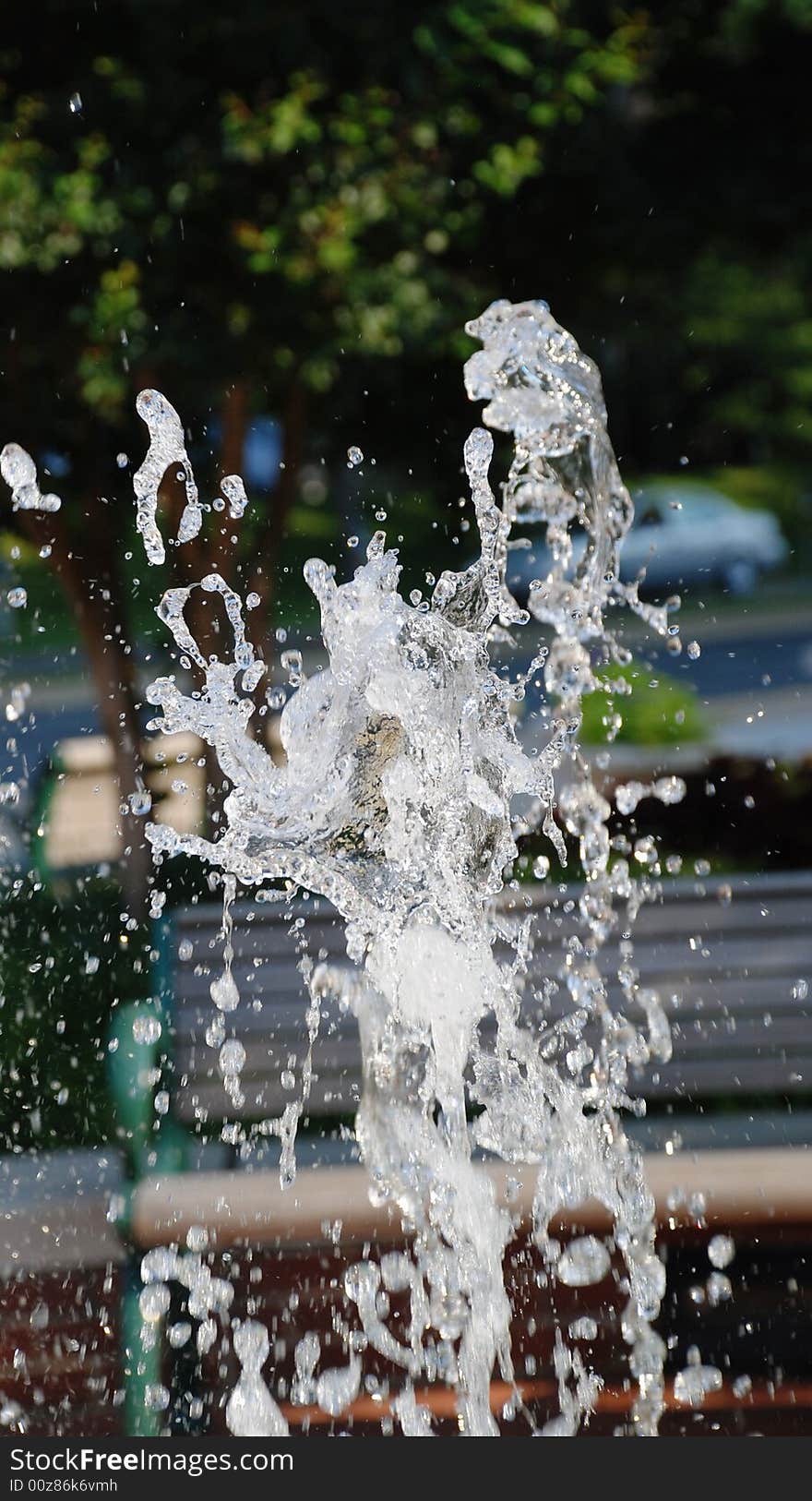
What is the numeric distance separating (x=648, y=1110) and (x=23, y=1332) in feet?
4.37

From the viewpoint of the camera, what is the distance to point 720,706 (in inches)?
286

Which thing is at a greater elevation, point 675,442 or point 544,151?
point 675,442

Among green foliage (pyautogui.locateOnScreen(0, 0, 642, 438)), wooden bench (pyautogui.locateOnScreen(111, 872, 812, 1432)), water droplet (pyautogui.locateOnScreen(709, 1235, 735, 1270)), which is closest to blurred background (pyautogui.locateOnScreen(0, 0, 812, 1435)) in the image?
green foliage (pyautogui.locateOnScreen(0, 0, 642, 438))

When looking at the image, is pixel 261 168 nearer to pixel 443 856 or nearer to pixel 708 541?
pixel 443 856

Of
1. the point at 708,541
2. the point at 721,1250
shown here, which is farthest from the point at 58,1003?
the point at 708,541

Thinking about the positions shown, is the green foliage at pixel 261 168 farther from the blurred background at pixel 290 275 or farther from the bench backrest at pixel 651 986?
the bench backrest at pixel 651 986

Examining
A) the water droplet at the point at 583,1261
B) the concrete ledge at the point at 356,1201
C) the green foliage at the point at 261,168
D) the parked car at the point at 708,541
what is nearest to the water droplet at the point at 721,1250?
the concrete ledge at the point at 356,1201

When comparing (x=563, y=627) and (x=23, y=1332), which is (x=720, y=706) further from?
(x=23, y=1332)

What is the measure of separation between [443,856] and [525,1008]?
790 mm

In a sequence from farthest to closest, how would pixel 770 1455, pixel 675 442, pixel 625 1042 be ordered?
pixel 675 442, pixel 625 1042, pixel 770 1455

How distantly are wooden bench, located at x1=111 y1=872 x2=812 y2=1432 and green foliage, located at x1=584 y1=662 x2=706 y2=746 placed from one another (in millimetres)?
2266

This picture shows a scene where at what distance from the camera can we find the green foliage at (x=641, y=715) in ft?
18.2

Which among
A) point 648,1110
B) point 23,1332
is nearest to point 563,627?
point 648,1110

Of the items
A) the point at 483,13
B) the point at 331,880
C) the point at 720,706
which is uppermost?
the point at 483,13
